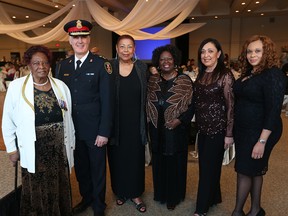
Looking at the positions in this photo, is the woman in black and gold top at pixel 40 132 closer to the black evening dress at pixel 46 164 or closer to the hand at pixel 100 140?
the black evening dress at pixel 46 164

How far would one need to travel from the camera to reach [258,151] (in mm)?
1921

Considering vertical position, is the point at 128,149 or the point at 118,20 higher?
the point at 118,20

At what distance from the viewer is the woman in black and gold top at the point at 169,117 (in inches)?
88.4

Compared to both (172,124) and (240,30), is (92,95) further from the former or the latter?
(240,30)

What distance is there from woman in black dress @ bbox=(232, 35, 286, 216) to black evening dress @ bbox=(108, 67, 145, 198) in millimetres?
812

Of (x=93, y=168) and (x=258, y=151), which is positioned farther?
(x=93, y=168)

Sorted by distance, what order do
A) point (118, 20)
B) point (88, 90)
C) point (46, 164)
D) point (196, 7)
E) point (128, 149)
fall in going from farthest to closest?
point (196, 7)
point (118, 20)
point (128, 149)
point (88, 90)
point (46, 164)

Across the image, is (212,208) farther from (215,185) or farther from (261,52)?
(261,52)

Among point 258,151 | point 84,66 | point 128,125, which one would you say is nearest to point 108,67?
point 84,66

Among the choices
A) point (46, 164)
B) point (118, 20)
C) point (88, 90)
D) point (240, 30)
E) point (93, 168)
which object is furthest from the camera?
point (240, 30)

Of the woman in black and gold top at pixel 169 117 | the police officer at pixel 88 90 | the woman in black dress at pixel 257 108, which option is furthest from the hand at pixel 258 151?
the police officer at pixel 88 90

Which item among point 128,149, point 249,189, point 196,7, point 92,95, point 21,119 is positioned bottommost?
point 249,189

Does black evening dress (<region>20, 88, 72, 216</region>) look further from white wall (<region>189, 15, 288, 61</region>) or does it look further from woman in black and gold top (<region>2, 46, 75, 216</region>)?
white wall (<region>189, 15, 288, 61</region>)

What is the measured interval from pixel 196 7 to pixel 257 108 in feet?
32.0
